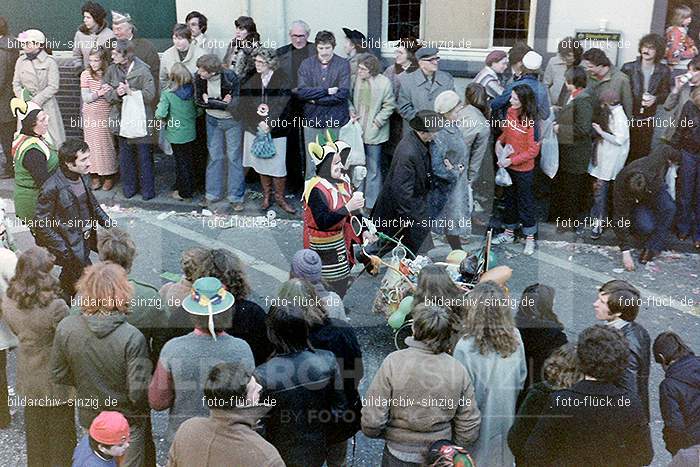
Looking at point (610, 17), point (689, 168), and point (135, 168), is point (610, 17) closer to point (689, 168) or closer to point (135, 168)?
point (689, 168)

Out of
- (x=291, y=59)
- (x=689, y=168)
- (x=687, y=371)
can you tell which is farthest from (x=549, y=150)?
(x=687, y=371)

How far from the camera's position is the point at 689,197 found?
8742mm

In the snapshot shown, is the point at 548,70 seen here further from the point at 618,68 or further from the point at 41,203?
the point at 41,203

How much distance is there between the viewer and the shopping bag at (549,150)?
8.84m

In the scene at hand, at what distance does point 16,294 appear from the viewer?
199 inches

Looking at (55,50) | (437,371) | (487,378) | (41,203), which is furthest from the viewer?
(55,50)

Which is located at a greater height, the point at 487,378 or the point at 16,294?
the point at 16,294

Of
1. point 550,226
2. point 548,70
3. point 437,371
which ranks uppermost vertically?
point 548,70

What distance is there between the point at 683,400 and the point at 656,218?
3.91m

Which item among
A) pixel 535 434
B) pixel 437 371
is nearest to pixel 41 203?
pixel 437 371

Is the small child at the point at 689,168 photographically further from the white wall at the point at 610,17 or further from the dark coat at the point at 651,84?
the white wall at the point at 610,17

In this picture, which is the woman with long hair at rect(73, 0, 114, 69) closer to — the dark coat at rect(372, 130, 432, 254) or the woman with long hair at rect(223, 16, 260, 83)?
the woman with long hair at rect(223, 16, 260, 83)

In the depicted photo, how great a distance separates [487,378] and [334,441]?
3.01 ft

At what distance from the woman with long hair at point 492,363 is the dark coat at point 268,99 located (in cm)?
523
